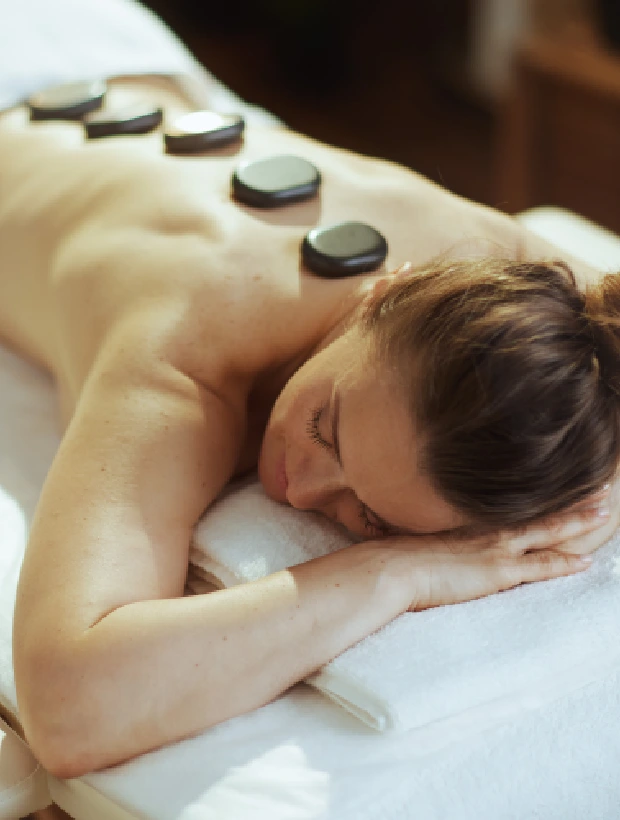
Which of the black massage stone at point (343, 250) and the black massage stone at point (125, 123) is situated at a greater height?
the black massage stone at point (125, 123)

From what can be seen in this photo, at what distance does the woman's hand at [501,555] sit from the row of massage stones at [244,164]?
0.32 meters

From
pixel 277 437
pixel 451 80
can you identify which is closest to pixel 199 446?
pixel 277 437

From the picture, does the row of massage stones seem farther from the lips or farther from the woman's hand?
the woman's hand

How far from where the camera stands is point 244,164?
1.19m

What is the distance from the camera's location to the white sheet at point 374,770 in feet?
2.56

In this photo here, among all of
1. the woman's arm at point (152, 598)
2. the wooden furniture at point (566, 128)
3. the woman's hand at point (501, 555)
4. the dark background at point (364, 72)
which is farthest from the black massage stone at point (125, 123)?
the dark background at point (364, 72)

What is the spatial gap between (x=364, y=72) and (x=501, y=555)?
109 inches

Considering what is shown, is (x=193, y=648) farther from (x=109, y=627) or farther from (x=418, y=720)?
(x=418, y=720)

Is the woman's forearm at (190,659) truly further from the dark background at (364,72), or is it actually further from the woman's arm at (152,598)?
the dark background at (364,72)

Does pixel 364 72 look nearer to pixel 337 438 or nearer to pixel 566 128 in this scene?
pixel 566 128

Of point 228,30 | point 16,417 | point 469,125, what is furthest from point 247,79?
point 16,417

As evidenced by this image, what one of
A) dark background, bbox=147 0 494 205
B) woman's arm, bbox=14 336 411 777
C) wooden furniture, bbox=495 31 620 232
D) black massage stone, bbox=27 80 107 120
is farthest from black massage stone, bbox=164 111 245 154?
dark background, bbox=147 0 494 205

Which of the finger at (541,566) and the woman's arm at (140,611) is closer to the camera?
the woman's arm at (140,611)

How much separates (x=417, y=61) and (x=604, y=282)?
8.95 feet
